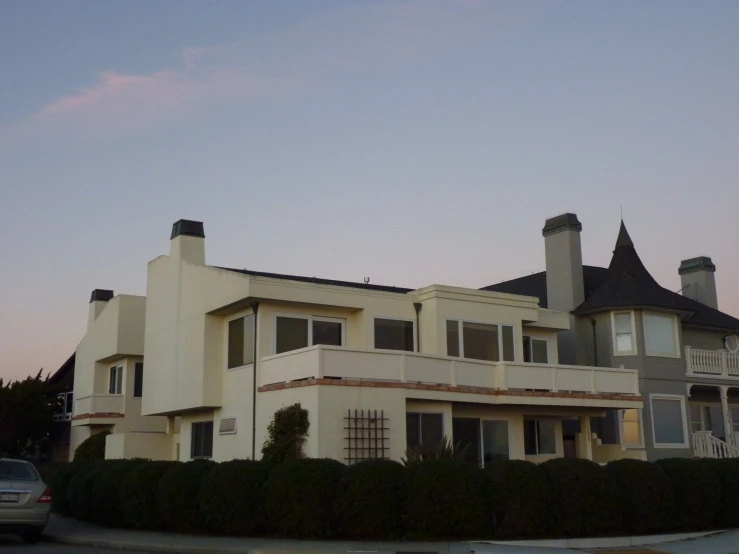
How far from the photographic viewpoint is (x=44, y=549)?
56.0ft

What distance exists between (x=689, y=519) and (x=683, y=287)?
2327 centimetres

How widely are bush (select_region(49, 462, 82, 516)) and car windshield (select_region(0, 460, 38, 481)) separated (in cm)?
406

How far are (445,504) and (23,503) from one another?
8681mm

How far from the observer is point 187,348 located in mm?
27219

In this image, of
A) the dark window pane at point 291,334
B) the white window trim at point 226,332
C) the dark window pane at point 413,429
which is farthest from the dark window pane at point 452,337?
the white window trim at point 226,332

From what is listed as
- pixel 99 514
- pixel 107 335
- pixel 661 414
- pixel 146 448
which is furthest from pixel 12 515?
pixel 661 414

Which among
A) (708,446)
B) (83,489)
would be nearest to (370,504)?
(83,489)

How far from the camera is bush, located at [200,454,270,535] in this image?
706 inches

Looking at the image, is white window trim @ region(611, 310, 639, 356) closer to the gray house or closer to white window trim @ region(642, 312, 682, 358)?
the gray house

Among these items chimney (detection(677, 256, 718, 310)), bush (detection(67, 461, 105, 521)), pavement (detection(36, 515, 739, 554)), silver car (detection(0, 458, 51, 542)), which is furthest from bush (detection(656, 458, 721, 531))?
chimney (detection(677, 256, 718, 310))

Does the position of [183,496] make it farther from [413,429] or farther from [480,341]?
[480,341]

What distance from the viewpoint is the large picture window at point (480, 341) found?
27.0 m

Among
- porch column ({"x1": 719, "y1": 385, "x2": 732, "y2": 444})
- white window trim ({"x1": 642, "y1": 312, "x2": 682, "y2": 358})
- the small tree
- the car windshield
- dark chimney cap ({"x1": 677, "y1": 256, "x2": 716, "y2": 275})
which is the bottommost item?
the car windshield

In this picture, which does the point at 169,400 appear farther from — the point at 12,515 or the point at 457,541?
the point at 457,541
